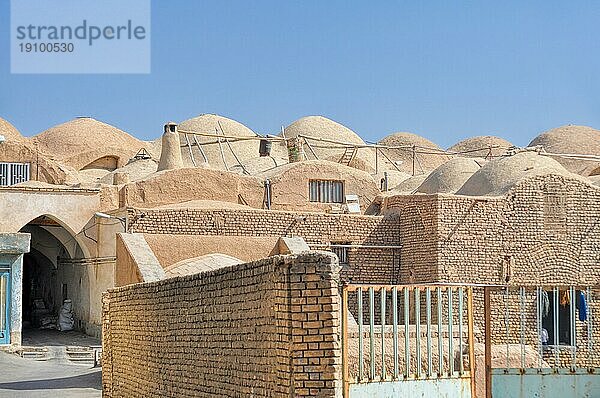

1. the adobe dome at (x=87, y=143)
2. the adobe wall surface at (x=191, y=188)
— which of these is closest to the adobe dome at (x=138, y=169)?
the adobe dome at (x=87, y=143)

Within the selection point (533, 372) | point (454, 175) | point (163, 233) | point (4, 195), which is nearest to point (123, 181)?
point (4, 195)

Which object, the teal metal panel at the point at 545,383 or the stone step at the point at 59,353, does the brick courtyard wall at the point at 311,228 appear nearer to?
the stone step at the point at 59,353

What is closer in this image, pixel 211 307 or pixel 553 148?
pixel 211 307

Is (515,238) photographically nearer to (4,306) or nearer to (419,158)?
(4,306)

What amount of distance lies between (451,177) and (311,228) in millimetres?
7766

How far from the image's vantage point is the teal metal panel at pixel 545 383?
11.8 meters

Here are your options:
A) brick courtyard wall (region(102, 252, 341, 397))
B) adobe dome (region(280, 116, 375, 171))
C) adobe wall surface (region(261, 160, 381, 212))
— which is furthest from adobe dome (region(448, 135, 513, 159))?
brick courtyard wall (region(102, 252, 341, 397))

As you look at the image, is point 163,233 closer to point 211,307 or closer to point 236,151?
point 211,307

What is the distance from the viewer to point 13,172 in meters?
34.6

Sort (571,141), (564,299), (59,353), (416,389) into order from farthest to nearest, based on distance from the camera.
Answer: (571,141), (564,299), (59,353), (416,389)

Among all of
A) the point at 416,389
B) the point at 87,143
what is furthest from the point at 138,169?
the point at 416,389

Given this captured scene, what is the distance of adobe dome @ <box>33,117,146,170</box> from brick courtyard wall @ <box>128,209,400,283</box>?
20.3m

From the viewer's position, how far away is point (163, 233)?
22625 millimetres

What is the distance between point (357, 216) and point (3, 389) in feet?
35.0
